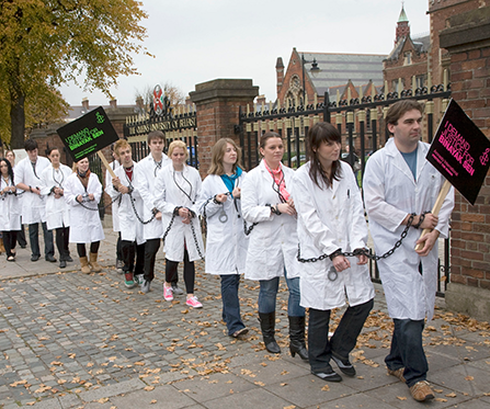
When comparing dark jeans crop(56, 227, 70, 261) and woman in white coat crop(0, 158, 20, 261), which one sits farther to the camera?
woman in white coat crop(0, 158, 20, 261)

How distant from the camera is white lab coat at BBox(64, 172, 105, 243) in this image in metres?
8.92

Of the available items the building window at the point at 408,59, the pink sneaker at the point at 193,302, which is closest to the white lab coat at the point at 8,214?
the pink sneaker at the point at 193,302

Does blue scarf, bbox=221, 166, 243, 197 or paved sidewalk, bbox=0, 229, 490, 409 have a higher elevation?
blue scarf, bbox=221, 166, 243, 197

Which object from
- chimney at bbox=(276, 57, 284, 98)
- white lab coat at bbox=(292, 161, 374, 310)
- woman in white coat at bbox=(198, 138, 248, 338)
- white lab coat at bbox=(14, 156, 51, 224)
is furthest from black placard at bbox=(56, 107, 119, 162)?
chimney at bbox=(276, 57, 284, 98)

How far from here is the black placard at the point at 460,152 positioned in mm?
3914

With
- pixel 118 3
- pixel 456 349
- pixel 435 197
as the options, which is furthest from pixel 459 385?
pixel 118 3

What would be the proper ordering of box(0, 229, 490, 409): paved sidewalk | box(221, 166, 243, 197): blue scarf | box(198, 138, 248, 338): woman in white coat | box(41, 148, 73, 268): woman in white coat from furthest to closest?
box(41, 148, 73, 268): woman in white coat → box(221, 166, 243, 197): blue scarf → box(198, 138, 248, 338): woman in white coat → box(0, 229, 490, 409): paved sidewalk

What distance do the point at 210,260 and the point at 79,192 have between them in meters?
3.96

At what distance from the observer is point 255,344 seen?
5.33m

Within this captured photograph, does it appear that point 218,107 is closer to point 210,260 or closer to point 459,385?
point 210,260

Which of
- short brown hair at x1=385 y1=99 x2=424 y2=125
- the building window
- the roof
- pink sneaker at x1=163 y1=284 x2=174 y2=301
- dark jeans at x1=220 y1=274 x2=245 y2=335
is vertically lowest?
pink sneaker at x1=163 y1=284 x2=174 y2=301

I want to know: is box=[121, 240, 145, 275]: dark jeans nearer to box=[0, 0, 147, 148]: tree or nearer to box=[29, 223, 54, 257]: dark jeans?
box=[29, 223, 54, 257]: dark jeans

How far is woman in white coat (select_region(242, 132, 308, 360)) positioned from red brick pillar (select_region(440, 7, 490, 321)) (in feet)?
6.22

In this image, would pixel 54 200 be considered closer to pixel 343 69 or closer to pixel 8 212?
pixel 8 212
